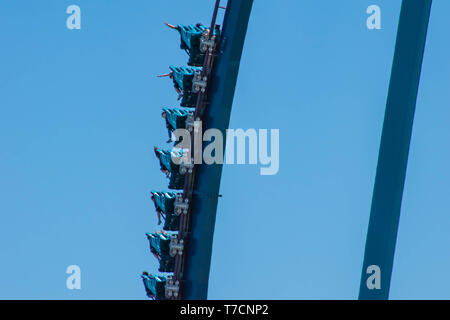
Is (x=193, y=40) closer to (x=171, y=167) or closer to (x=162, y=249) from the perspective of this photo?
(x=171, y=167)

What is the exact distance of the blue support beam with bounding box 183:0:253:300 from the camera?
2388 centimetres

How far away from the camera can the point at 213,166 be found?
24.2m

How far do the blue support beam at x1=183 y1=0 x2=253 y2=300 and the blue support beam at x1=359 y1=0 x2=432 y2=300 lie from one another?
5951 millimetres

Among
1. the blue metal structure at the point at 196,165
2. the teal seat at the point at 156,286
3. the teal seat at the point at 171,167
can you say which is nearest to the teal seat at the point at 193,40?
the blue metal structure at the point at 196,165

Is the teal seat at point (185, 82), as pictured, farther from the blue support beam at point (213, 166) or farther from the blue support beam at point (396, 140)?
the blue support beam at point (396, 140)

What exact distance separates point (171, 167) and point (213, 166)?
119 centimetres

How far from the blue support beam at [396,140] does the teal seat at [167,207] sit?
23.5 feet

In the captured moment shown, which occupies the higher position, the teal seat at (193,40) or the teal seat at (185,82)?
the teal seat at (193,40)

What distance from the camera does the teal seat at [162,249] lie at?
2473 cm

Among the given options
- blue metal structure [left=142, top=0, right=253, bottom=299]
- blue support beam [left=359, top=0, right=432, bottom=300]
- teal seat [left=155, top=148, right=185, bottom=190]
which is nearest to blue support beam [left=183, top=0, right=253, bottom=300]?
blue metal structure [left=142, top=0, right=253, bottom=299]
